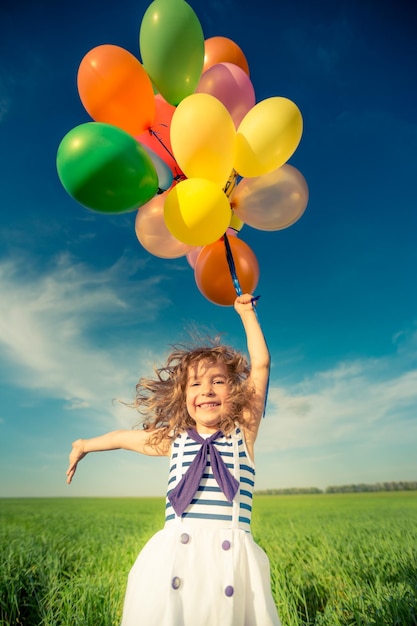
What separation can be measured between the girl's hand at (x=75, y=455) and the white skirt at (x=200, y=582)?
74 centimetres

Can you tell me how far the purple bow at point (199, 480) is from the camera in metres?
1.74

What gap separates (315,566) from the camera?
3.65 meters

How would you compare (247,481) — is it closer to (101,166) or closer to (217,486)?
(217,486)

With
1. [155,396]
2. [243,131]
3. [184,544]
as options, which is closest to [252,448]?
[184,544]

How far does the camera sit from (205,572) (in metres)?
1.58

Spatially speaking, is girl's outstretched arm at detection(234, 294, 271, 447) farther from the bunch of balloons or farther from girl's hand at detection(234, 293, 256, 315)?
the bunch of balloons

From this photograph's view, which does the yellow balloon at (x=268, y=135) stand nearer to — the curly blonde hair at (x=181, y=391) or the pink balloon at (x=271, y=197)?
the pink balloon at (x=271, y=197)

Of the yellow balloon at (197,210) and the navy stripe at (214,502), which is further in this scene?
the yellow balloon at (197,210)

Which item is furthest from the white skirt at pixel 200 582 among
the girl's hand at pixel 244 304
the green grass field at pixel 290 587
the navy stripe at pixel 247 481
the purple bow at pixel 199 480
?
the green grass field at pixel 290 587

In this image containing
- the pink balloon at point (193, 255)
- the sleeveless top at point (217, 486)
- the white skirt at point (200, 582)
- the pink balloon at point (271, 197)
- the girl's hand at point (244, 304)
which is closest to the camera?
the white skirt at point (200, 582)

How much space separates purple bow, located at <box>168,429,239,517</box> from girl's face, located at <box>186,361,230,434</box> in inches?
6.4

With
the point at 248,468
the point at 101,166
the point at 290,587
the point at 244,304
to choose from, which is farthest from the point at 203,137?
the point at 290,587

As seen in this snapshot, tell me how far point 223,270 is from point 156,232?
53 centimetres

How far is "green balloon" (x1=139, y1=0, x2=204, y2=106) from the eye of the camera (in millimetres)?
2426
